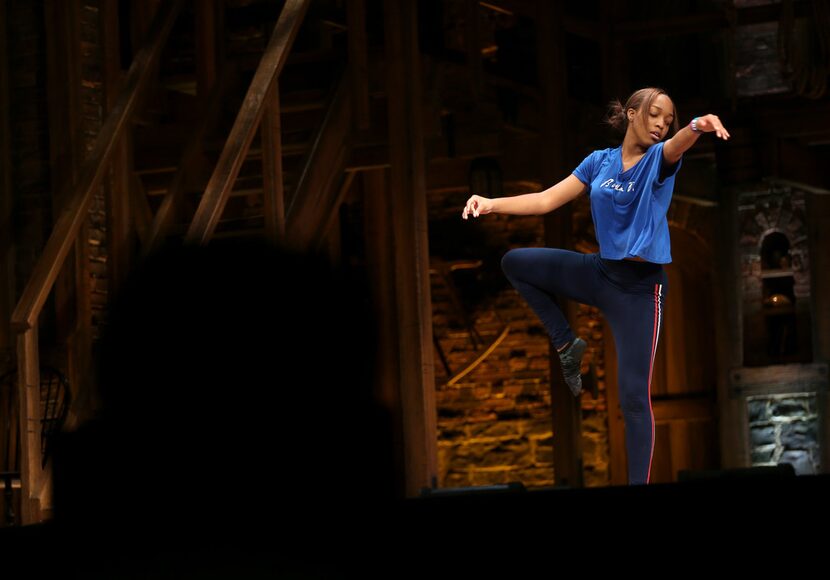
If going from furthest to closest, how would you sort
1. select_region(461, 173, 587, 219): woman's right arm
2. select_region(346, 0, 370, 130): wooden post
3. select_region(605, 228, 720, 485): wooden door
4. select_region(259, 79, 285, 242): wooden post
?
select_region(605, 228, 720, 485): wooden door → select_region(346, 0, 370, 130): wooden post → select_region(259, 79, 285, 242): wooden post → select_region(461, 173, 587, 219): woman's right arm

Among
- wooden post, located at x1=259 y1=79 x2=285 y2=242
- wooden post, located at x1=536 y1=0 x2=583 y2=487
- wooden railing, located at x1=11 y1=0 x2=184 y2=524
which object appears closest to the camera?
wooden railing, located at x1=11 y1=0 x2=184 y2=524

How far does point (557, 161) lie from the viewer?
816 cm

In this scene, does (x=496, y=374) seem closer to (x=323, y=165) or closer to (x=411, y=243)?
(x=323, y=165)

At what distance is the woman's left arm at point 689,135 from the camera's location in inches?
136

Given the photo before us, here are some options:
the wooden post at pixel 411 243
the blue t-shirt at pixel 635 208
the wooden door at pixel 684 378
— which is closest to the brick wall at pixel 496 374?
the wooden door at pixel 684 378

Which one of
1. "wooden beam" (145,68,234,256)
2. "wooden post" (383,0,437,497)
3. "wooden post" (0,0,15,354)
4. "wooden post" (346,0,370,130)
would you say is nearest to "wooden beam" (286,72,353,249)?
"wooden post" (346,0,370,130)

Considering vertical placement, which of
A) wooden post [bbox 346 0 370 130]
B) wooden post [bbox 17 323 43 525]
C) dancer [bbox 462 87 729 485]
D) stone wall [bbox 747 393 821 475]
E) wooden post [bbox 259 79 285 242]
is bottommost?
stone wall [bbox 747 393 821 475]

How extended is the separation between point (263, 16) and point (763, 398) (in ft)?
15.2

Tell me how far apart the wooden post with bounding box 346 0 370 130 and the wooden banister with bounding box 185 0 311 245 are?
0.55 m

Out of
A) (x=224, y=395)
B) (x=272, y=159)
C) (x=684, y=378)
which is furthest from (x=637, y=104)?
(x=684, y=378)

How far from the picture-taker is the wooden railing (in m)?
6.28

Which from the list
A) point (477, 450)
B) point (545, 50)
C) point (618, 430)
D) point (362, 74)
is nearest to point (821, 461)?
point (618, 430)

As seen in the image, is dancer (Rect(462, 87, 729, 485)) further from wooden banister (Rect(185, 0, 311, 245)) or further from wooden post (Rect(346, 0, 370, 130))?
wooden post (Rect(346, 0, 370, 130))

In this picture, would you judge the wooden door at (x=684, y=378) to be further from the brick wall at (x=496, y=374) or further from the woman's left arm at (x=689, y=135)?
the woman's left arm at (x=689, y=135)
